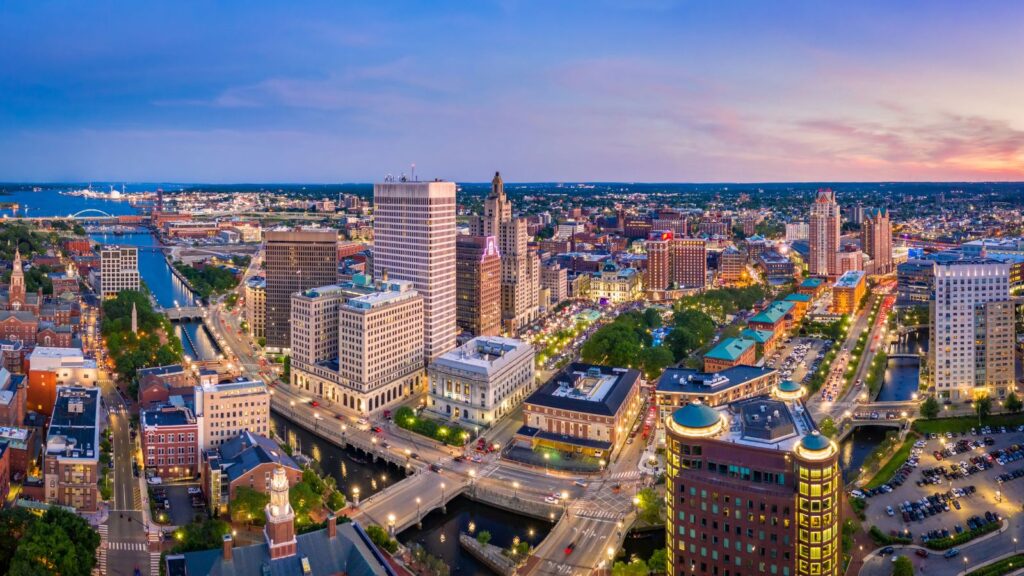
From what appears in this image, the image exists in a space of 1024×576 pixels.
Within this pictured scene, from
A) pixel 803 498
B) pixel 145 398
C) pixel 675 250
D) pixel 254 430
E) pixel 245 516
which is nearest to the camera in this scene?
pixel 803 498

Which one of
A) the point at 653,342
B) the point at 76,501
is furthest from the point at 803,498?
the point at 653,342

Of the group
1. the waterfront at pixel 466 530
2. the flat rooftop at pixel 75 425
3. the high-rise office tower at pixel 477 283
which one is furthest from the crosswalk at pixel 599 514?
the high-rise office tower at pixel 477 283

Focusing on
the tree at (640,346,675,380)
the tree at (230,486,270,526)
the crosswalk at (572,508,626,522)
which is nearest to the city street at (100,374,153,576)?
the tree at (230,486,270,526)

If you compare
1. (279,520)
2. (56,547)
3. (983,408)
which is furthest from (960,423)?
(56,547)

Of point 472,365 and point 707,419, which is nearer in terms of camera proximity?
point 707,419

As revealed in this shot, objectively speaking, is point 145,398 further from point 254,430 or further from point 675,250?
point 675,250

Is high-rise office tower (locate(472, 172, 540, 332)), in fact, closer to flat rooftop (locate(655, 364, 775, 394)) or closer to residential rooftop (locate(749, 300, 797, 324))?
residential rooftop (locate(749, 300, 797, 324))
